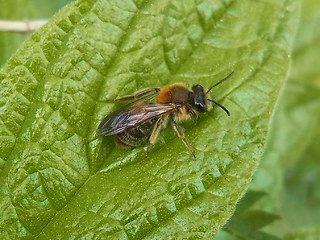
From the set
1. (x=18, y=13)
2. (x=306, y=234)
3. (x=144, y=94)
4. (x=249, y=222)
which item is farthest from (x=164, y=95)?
(x=18, y=13)

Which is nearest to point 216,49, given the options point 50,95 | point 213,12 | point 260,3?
point 213,12

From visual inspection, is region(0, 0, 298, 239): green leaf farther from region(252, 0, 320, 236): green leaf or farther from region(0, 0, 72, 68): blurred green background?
region(252, 0, 320, 236): green leaf

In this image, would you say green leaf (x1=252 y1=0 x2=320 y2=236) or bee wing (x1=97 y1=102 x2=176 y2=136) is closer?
bee wing (x1=97 y1=102 x2=176 y2=136)

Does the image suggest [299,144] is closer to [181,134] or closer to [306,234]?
[306,234]

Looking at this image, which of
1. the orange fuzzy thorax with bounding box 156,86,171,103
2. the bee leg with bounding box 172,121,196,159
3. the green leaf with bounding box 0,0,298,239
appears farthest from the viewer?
the orange fuzzy thorax with bounding box 156,86,171,103

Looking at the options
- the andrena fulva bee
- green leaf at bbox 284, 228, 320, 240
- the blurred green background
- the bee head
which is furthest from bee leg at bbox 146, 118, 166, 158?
green leaf at bbox 284, 228, 320, 240

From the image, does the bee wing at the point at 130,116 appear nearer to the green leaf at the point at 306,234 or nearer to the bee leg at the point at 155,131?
the bee leg at the point at 155,131

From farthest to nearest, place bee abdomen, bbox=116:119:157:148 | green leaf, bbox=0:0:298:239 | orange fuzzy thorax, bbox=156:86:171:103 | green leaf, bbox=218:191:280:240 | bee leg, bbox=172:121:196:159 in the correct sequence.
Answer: green leaf, bbox=218:191:280:240
orange fuzzy thorax, bbox=156:86:171:103
bee abdomen, bbox=116:119:157:148
bee leg, bbox=172:121:196:159
green leaf, bbox=0:0:298:239
